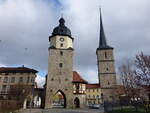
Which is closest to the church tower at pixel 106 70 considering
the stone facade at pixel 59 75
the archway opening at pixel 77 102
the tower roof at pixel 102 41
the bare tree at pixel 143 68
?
the tower roof at pixel 102 41

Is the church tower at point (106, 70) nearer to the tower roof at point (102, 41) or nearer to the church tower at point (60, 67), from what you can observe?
the tower roof at point (102, 41)

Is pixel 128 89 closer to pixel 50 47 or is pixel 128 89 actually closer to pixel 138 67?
pixel 138 67

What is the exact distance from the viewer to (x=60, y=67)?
1452 inches

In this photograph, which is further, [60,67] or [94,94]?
[94,94]

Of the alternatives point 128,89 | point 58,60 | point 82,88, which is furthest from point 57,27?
point 128,89

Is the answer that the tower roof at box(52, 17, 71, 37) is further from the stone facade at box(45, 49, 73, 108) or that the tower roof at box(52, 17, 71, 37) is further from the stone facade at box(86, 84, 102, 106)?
the stone facade at box(86, 84, 102, 106)

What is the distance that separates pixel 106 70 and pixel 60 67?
78.3 feet

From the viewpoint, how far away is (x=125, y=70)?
29.5 metres

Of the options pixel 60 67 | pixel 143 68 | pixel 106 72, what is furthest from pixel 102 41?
pixel 143 68

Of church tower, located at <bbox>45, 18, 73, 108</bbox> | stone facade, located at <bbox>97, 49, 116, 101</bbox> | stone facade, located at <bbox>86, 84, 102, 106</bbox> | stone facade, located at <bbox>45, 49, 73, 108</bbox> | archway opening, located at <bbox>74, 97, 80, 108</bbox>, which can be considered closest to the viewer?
stone facade, located at <bbox>45, 49, 73, 108</bbox>

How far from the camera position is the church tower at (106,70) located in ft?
175

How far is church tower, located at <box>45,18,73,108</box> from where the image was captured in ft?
114

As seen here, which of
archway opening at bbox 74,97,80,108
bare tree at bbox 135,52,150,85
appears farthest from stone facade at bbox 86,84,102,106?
bare tree at bbox 135,52,150,85

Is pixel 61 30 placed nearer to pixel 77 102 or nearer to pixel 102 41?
pixel 77 102
